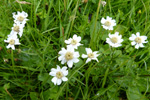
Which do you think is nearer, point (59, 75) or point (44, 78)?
point (59, 75)

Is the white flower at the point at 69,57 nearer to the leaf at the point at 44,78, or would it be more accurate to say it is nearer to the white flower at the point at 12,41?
A: the leaf at the point at 44,78

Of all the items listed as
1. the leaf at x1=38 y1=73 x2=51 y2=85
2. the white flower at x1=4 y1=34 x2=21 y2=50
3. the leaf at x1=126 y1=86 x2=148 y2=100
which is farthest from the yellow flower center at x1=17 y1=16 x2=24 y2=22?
the leaf at x1=126 y1=86 x2=148 y2=100

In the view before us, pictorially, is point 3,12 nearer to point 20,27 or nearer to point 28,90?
point 20,27

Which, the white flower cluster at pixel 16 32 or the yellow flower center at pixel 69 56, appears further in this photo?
the white flower cluster at pixel 16 32

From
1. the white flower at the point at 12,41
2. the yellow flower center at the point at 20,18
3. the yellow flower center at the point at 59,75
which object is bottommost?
the yellow flower center at the point at 59,75

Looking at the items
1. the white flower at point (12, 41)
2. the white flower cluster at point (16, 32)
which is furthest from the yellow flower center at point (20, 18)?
the white flower at point (12, 41)

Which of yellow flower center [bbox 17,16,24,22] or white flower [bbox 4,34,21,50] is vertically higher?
yellow flower center [bbox 17,16,24,22]

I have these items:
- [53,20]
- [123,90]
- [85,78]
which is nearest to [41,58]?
[85,78]

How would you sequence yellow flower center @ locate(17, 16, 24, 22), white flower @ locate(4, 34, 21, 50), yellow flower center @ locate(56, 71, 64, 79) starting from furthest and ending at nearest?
yellow flower center @ locate(17, 16, 24, 22), white flower @ locate(4, 34, 21, 50), yellow flower center @ locate(56, 71, 64, 79)

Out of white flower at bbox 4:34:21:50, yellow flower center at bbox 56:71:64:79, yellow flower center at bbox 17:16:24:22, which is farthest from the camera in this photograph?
yellow flower center at bbox 17:16:24:22

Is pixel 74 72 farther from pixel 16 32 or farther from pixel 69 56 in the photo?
pixel 16 32

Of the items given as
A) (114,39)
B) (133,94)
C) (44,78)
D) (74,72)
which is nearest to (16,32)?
(44,78)

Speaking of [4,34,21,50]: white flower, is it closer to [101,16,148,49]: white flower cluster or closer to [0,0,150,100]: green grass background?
[0,0,150,100]: green grass background
